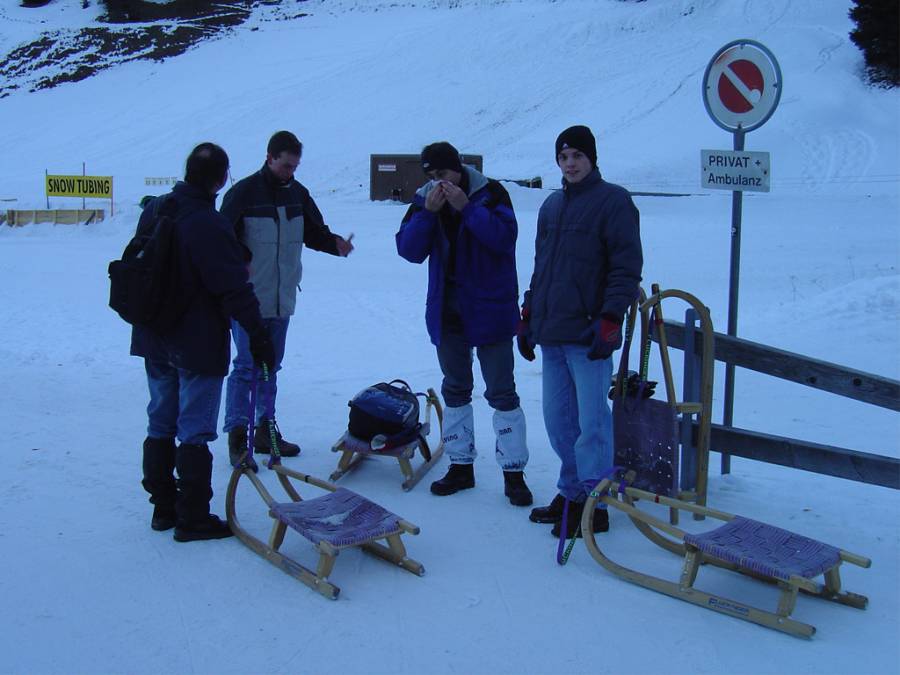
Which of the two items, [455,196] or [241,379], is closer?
[455,196]

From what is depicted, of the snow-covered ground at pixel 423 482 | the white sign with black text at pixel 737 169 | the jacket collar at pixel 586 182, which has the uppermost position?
the white sign with black text at pixel 737 169

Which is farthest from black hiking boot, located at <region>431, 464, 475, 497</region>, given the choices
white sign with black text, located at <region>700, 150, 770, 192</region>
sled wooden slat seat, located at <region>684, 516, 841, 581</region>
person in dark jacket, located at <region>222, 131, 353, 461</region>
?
white sign with black text, located at <region>700, 150, 770, 192</region>

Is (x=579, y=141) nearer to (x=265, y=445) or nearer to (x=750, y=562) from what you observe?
(x=750, y=562)

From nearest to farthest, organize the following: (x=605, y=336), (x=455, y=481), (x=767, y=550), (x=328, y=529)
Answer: (x=767, y=550)
(x=328, y=529)
(x=605, y=336)
(x=455, y=481)

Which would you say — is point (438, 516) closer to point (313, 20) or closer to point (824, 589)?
point (824, 589)

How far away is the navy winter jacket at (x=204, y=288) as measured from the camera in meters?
4.02

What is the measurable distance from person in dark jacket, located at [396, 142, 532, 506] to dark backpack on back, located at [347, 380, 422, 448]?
367mm

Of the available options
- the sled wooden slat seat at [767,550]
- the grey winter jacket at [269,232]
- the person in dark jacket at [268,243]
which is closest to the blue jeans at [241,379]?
the person in dark jacket at [268,243]

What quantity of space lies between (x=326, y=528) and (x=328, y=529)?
0.02 meters

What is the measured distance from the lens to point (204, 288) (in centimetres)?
414

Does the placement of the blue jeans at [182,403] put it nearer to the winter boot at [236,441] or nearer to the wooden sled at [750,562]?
the winter boot at [236,441]

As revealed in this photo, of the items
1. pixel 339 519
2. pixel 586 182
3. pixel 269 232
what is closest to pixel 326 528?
pixel 339 519

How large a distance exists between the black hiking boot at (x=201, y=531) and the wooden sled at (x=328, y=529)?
0.06 m

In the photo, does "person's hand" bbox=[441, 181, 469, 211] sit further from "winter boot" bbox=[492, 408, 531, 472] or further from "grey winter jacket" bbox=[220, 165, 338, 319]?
"grey winter jacket" bbox=[220, 165, 338, 319]
